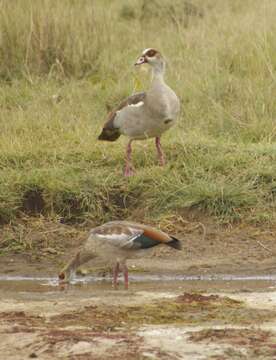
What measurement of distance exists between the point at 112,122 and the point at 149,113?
474 millimetres

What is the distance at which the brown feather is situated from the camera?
9.04m

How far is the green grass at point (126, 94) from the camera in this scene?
28.3ft

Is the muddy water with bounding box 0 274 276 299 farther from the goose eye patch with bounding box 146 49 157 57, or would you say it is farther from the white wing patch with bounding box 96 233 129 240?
the goose eye patch with bounding box 146 49 157 57

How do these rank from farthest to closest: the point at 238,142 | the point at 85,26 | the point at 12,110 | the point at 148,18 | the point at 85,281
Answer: the point at 148,18 → the point at 85,26 → the point at 12,110 → the point at 238,142 → the point at 85,281

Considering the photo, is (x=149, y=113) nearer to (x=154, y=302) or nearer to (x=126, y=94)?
(x=126, y=94)

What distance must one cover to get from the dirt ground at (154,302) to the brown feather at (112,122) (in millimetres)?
1133

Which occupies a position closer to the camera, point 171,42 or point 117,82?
point 117,82

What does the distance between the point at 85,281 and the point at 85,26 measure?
565 centimetres

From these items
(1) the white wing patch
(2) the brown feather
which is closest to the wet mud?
(1) the white wing patch

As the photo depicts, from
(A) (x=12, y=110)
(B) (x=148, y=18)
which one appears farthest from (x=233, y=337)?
(B) (x=148, y=18)

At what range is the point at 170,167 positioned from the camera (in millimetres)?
9000

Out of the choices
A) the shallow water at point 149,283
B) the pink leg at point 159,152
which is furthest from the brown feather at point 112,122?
the shallow water at point 149,283

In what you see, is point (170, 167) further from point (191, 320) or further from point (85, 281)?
point (191, 320)

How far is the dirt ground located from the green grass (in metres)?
0.30
